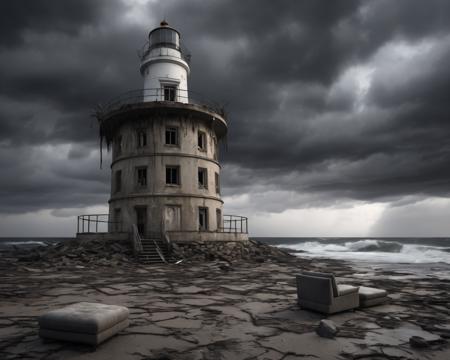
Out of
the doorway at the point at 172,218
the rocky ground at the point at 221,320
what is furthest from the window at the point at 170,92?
the rocky ground at the point at 221,320

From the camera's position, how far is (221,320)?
6.23 meters

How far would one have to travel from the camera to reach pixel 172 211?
21.3 m

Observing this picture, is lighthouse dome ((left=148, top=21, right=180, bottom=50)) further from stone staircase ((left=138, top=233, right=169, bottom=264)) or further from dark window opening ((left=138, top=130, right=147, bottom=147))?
stone staircase ((left=138, top=233, right=169, bottom=264))

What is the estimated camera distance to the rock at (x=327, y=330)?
524 cm

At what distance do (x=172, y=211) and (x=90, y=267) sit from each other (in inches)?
272

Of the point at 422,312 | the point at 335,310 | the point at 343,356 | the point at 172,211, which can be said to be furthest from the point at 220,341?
the point at 172,211

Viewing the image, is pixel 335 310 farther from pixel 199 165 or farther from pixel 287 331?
pixel 199 165

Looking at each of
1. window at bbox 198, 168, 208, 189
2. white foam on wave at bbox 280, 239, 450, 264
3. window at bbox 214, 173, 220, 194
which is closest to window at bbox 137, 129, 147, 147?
window at bbox 198, 168, 208, 189

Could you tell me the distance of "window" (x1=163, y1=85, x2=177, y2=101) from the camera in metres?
23.8

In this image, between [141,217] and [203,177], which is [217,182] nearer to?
[203,177]

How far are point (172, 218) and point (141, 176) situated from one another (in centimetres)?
A: 340

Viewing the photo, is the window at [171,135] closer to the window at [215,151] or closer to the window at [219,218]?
the window at [215,151]

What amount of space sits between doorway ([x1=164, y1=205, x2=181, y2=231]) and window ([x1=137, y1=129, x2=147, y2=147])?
441 centimetres

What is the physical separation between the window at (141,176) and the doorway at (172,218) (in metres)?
2.27
